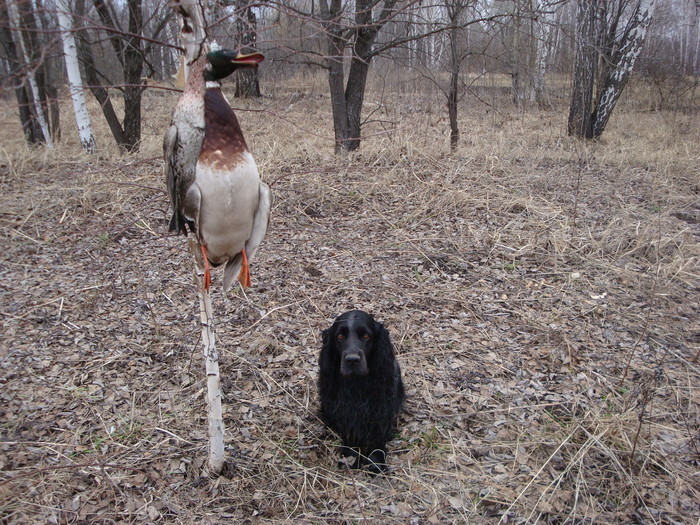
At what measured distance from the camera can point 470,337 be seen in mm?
3902

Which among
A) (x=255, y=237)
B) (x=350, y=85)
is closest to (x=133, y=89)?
(x=350, y=85)

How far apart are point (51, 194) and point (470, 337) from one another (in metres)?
5.22

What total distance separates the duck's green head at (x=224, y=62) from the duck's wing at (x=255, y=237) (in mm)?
434

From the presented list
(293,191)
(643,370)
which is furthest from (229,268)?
(293,191)

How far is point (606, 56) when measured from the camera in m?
8.42

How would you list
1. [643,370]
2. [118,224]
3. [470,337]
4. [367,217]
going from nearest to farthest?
[643,370]
[470,337]
[118,224]
[367,217]

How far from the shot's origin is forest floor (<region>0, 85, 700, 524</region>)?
2.58 metres

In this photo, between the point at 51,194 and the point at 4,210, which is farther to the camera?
the point at 51,194

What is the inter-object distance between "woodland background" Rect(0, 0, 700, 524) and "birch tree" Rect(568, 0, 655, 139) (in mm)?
1605

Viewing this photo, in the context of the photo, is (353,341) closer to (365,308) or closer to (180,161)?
(180,161)

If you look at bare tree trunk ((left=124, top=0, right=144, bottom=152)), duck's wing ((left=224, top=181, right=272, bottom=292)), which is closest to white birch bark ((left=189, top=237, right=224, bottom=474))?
duck's wing ((left=224, top=181, right=272, bottom=292))

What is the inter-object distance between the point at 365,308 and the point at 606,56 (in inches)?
282

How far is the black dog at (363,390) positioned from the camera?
280cm

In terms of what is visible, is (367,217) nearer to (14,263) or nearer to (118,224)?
(118,224)
